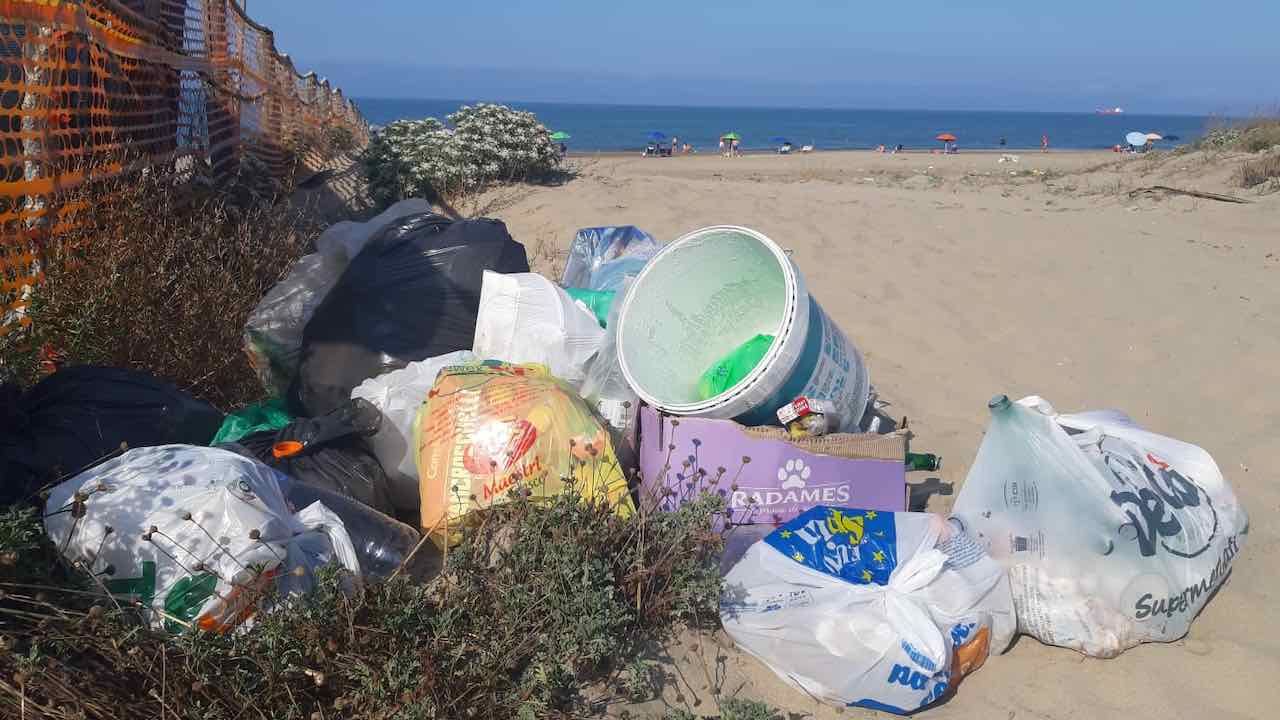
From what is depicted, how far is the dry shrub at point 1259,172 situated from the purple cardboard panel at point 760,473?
25.4 feet

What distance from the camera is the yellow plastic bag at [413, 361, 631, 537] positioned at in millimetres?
2457

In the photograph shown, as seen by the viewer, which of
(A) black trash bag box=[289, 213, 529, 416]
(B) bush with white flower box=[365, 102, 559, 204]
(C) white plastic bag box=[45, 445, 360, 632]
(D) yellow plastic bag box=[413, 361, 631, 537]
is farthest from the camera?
Answer: (B) bush with white flower box=[365, 102, 559, 204]

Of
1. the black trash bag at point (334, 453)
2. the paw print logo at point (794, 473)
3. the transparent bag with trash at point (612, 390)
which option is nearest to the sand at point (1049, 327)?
the paw print logo at point (794, 473)

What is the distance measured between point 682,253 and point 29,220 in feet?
7.33

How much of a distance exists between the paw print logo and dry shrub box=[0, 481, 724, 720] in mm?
417

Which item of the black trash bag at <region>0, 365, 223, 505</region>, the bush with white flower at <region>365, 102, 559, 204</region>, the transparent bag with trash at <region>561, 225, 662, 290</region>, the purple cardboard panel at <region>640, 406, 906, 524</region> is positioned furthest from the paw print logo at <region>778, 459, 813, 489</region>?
the bush with white flower at <region>365, 102, 559, 204</region>

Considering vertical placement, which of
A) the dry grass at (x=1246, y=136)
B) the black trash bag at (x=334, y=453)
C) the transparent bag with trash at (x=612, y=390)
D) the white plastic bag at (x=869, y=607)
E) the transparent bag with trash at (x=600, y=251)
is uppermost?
the dry grass at (x=1246, y=136)

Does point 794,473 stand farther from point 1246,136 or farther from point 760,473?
point 1246,136

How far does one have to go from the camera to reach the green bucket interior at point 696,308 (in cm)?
311

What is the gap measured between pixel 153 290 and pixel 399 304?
0.85 m

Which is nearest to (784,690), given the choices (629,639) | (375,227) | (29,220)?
(629,639)

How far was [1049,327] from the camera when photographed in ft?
16.0

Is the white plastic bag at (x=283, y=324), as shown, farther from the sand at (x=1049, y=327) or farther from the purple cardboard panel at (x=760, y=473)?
the sand at (x=1049, y=327)

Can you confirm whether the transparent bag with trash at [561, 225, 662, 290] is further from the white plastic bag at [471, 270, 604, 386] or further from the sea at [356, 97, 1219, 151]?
the sea at [356, 97, 1219, 151]
